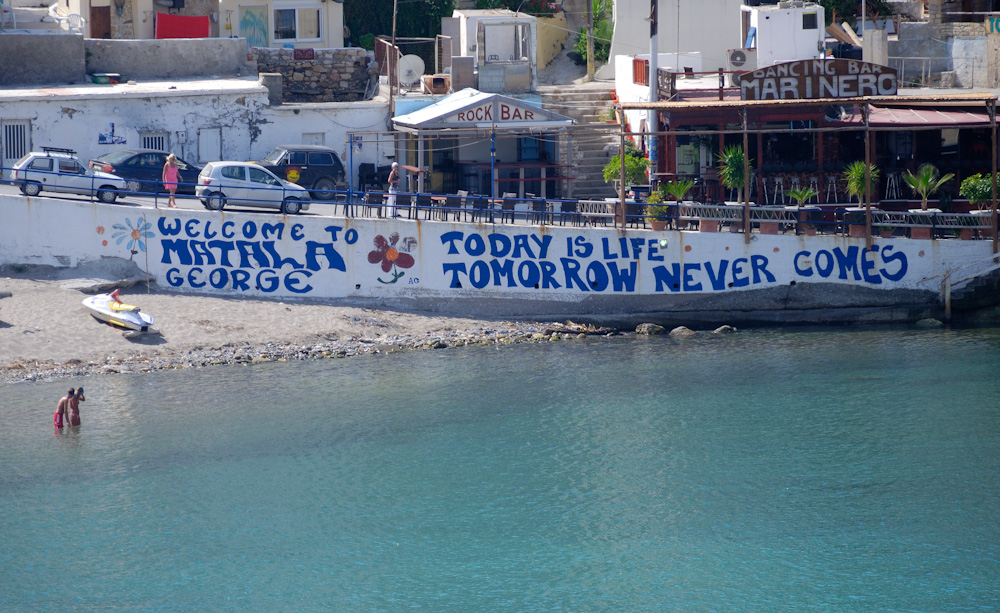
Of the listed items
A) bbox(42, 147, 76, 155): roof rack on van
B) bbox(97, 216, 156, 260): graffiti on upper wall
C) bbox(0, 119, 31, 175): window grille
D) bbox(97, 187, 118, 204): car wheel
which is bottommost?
bbox(97, 216, 156, 260): graffiti on upper wall

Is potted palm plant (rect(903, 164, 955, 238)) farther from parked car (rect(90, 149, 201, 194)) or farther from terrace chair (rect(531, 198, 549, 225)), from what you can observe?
parked car (rect(90, 149, 201, 194))

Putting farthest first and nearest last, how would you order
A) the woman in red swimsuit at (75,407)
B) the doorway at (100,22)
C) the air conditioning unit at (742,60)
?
the doorway at (100,22) → the air conditioning unit at (742,60) → the woman in red swimsuit at (75,407)

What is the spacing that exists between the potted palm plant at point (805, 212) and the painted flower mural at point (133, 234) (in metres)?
18.1

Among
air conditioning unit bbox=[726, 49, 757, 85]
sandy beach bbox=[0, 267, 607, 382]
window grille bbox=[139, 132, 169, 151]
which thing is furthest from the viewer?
air conditioning unit bbox=[726, 49, 757, 85]

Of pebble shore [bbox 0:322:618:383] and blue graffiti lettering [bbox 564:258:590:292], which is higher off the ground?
blue graffiti lettering [bbox 564:258:590:292]

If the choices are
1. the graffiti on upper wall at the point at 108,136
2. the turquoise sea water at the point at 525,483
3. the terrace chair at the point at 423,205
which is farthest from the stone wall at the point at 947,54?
the graffiti on upper wall at the point at 108,136

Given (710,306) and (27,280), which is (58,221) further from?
(710,306)

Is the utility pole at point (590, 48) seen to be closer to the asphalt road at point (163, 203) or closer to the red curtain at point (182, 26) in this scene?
the red curtain at point (182, 26)

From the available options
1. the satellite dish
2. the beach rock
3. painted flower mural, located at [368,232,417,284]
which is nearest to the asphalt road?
painted flower mural, located at [368,232,417,284]

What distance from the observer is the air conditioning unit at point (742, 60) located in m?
38.2

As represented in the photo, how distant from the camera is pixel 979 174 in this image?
33844mm

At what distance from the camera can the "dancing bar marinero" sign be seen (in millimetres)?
33500

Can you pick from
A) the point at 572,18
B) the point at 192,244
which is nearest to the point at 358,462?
the point at 192,244

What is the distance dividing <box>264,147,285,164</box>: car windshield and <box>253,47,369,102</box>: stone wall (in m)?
6.49
